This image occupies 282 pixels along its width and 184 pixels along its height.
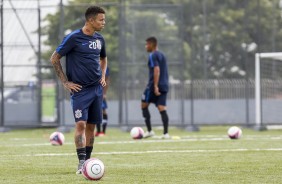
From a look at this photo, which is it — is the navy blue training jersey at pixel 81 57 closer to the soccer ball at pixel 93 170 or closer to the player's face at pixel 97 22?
the player's face at pixel 97 22

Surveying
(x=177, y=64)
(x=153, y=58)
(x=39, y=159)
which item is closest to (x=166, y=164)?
(x=39, y=159)

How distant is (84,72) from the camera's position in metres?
11.6

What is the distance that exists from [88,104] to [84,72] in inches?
16.9

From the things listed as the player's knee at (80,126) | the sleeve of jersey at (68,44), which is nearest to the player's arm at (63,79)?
the sleeve of jersey at (68,44)

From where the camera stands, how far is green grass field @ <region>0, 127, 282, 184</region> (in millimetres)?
10398

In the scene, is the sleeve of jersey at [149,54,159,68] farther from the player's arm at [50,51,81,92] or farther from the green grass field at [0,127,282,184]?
the player's arm at [50,51,81,92]

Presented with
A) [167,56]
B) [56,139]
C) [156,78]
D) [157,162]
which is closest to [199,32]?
[167,56]

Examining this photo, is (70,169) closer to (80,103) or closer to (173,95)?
(80,103)

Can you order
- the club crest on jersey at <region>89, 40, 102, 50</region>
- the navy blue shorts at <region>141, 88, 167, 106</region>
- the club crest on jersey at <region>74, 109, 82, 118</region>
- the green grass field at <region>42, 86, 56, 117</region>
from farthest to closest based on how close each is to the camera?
the green grass field at <region>42, 86, 56, 117</region>, the navy blue shorts at <region>141, 88, 167, 106</region>, the club crest on jersey at <region>89, 40, 102, 50</region>, the club crest on jersey at <region>74, 109, 82, 118</region>

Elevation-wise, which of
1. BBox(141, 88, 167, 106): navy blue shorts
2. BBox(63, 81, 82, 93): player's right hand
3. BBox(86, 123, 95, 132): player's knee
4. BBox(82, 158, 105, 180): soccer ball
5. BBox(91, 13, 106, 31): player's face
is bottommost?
BBox(82, 158, 105, 180): soccer ball

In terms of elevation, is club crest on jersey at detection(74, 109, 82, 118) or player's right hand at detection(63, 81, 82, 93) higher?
player's right hand at detection(63, 81, 82, 93)

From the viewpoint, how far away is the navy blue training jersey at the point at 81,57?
1160 centimetres

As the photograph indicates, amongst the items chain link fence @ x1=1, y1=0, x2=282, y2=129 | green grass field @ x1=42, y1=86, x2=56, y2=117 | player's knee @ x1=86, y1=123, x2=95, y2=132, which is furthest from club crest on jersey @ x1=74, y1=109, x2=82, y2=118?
green grass field @ x1=42, y1=86, x2=56, y2=117

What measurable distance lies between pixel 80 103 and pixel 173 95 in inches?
602
